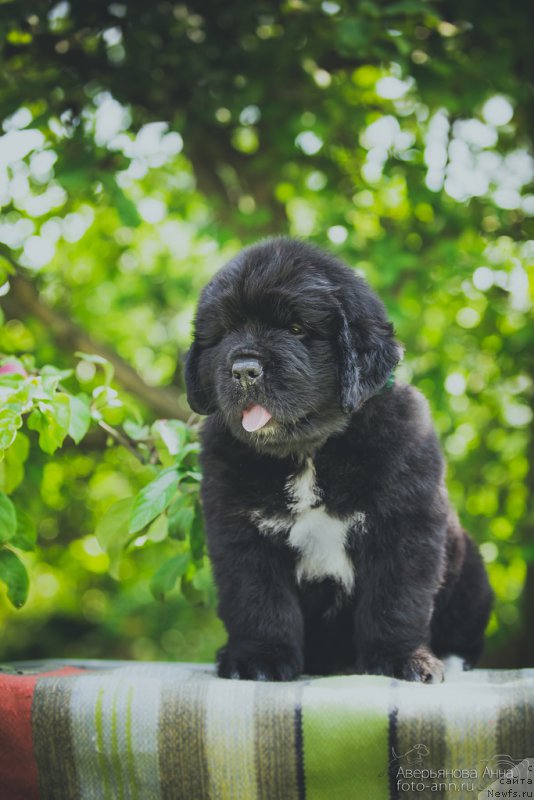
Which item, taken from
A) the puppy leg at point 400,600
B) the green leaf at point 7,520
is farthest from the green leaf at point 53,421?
the puppy leg at point 400,600

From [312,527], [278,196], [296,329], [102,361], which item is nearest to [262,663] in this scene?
[312,527]

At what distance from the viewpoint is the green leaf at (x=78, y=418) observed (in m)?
2.85

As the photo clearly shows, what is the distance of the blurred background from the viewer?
439 centimetres

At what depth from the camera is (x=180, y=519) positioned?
3184mm

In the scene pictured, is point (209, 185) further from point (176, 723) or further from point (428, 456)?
point (176, 723)

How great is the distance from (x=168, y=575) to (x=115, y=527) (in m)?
0.29

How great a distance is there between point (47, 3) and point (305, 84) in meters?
1.71

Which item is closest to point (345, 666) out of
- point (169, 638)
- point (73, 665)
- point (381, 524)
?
point (381, 524)

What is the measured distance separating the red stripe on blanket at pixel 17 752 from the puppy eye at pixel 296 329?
1.47 meters

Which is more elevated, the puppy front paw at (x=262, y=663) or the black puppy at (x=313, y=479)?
the black puppy at (x=313, y=479)

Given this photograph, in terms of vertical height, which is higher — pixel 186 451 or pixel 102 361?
pixel 102 361

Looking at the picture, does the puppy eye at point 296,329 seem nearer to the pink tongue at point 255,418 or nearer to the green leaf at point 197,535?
the pink tongue at point 255,418

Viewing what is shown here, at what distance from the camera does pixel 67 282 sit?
670cm

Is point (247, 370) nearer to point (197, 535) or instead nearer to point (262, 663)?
point (197, 535)
